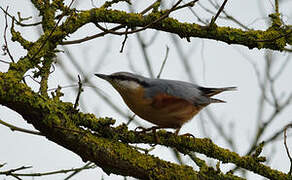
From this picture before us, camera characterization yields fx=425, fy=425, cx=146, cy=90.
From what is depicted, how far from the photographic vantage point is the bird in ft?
13.6

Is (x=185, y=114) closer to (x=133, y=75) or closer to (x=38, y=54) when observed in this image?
(x=133, y=75)

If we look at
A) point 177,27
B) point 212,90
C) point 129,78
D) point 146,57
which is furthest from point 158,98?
point 146,57

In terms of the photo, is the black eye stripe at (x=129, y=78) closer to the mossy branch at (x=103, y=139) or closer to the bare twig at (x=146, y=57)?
the mossy branch at (x=103, y=139)

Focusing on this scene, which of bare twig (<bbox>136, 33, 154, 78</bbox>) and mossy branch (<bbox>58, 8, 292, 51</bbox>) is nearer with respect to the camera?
mossy branch (<bbox>58, 8, 292, 51</bbox>)

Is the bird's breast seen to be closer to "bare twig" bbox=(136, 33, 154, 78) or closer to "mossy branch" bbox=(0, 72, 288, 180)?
"mossy branch" bbox=(0, 72, 288, 180)

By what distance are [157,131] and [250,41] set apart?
3.91ft

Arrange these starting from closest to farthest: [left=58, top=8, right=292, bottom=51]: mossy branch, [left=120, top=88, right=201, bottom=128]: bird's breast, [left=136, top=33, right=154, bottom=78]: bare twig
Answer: [left=58, top=8, right=292, bottom=51]: mossy branch
[left=120, top=88, right=201, bottom=128]: bird's breast
[left=136, top=33, right=154, bottom=78]: bare twig

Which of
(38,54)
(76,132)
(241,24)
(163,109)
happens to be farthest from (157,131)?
(241,24)

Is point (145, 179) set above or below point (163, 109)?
below

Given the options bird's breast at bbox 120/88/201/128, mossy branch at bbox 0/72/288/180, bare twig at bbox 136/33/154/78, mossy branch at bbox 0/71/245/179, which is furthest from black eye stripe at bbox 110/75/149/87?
bare twig at bbox 136/33/154/78

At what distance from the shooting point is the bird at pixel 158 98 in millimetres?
4160

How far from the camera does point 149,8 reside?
395cm

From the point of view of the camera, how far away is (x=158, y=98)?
4.20 meters

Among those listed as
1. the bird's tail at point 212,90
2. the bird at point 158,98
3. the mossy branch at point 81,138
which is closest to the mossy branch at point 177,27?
the bird at point 158,98
